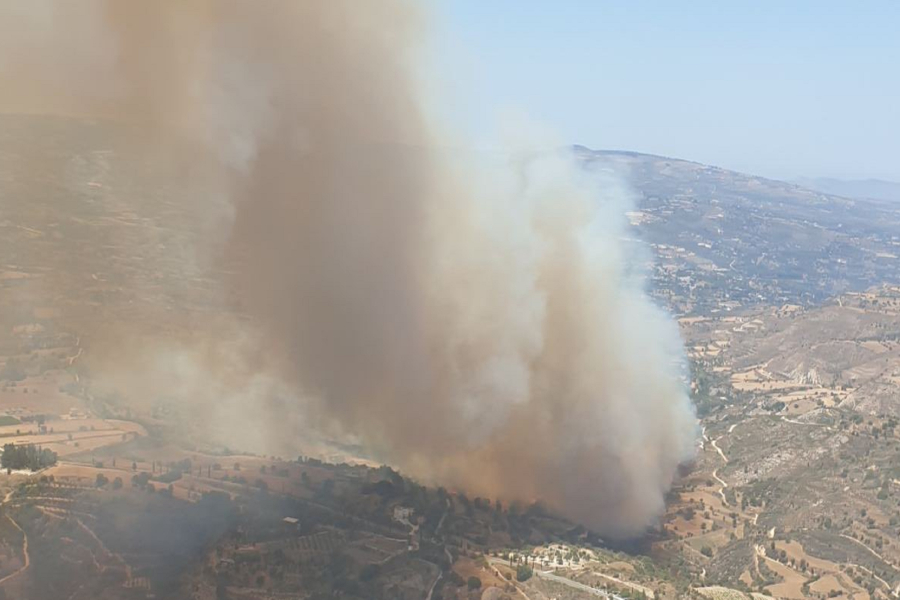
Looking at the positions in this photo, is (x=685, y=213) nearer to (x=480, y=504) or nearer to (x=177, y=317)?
(x=177, y=317)

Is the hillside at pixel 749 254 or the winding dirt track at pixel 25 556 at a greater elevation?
the hillside at pixel 749 254

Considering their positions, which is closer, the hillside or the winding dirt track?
the winding dirt track

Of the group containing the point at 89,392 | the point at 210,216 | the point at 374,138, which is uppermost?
the point at 374,138

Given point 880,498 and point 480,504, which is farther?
point 880,498

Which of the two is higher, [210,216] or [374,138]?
[374,138]

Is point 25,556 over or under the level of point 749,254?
under

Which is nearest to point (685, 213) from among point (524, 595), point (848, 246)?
point (848, 246)

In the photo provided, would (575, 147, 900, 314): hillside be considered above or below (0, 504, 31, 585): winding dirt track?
above

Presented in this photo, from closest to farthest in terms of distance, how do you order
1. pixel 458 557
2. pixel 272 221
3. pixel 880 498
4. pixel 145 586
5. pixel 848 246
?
pixel 145 586 < pixel 458 557 < pixel 272 221 < pixel 880 498 < pixel 848 246

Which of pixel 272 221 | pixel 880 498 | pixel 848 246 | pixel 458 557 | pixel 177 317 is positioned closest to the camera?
pixel 458 557

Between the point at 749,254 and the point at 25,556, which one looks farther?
the point at 749,254

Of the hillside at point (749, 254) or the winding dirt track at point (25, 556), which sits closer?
the winding dirt track at point (25, 556)
